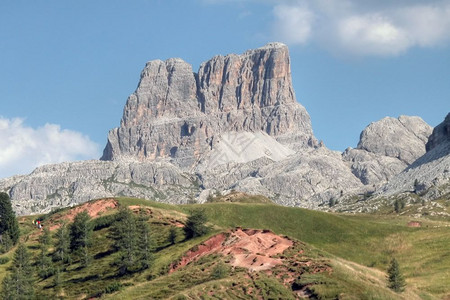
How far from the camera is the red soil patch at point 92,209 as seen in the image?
143 m

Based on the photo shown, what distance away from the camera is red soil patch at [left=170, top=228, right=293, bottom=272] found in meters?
90.0

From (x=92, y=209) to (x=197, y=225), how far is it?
37.8 metres

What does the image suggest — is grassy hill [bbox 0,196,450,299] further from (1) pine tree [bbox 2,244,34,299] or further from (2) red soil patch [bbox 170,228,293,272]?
(1) pine tree [bbox 2,244,34,299]

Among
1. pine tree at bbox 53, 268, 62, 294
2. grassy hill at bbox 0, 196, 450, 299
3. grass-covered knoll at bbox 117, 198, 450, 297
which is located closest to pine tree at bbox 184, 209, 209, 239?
grassy hill at bbox 0, 196, 450, 299

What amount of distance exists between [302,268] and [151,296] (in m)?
20.0

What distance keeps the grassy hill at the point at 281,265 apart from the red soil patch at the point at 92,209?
566mm

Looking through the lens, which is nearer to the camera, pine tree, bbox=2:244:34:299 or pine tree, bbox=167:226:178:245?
pine tree, bbox=2:244:34:299

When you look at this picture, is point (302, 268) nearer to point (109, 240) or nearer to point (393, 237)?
point (393, 237)

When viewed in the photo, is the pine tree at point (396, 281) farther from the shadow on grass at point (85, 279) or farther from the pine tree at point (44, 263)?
the pine tree at point (44, 263)

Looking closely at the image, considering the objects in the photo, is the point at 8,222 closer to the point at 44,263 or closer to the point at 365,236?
the point at 44,263

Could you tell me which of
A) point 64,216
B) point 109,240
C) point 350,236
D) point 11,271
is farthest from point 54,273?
point 350,236

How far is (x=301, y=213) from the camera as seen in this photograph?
14188cm

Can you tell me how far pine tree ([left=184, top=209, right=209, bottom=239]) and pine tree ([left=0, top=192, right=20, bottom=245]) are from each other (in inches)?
1634

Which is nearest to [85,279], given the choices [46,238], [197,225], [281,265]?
[197,225]
